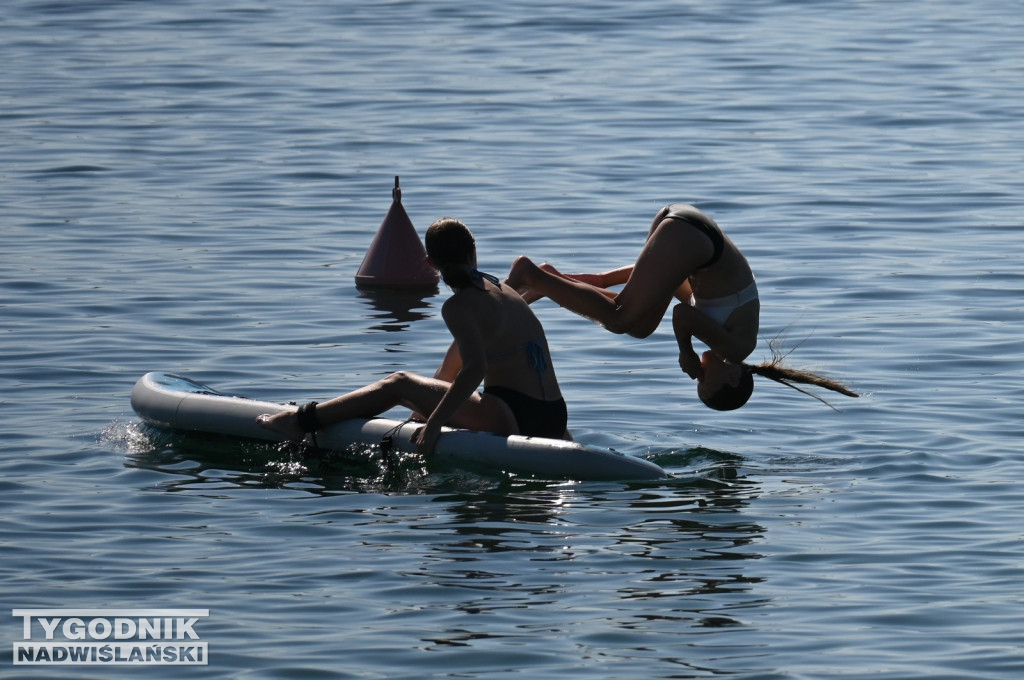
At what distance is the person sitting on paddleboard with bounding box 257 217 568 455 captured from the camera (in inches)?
336

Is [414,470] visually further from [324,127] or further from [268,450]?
[324,127]

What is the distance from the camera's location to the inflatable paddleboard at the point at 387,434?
8633 millimetres

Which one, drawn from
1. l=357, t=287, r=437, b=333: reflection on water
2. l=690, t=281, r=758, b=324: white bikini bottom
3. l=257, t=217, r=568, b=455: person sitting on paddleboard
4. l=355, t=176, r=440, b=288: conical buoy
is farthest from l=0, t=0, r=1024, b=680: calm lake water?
l=690, t=281, r=758, b=324: white bikini bottom

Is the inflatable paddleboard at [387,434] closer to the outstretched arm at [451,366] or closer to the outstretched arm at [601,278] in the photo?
the outstretched arm at [451,366]

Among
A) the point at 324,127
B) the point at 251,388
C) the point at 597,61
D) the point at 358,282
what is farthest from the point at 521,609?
the point at 597,61

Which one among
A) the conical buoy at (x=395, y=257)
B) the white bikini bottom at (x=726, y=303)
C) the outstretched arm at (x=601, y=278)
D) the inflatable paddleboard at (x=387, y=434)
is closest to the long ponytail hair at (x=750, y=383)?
the white bikini bottom at (x=726, y=303)

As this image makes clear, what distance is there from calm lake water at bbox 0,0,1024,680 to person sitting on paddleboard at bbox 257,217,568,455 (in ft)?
0.97

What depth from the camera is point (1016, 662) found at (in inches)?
250

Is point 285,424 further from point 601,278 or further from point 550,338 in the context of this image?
point 550,338

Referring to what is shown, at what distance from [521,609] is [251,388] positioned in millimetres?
4253

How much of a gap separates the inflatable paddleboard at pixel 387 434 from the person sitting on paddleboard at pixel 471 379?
0.30ft

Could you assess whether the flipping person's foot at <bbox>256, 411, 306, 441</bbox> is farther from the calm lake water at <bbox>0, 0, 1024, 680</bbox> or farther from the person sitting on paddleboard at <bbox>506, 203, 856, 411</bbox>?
the person sitting on paddleboard at <bbox>506, 203, 856, 411</bbox>

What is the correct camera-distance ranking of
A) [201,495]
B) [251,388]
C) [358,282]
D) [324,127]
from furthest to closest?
[324,127], [358,282], [251,388], [201,495]

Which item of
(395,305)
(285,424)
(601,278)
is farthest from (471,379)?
(395,305)
